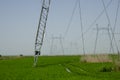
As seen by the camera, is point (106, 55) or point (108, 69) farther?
point (106, 55)

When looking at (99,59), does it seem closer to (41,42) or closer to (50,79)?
(41,42)

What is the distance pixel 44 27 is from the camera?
158 feet

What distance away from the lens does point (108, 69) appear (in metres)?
29.9

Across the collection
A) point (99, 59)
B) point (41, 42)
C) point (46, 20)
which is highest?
point (46, 20)

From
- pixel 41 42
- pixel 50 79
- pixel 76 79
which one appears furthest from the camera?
pixel 41 42

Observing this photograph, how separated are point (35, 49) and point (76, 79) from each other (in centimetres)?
2962

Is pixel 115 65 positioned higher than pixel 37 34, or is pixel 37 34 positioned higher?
pixel 37 34

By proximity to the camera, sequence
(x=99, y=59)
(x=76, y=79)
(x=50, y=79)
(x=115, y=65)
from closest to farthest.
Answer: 1. (x=76, y=79)
2. (x=50, y=79)
3. (x=115, y=65)
4. (x=99, y=59)

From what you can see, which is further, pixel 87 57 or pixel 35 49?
pixel 87 57

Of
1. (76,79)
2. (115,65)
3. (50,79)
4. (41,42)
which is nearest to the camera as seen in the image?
(76,79)

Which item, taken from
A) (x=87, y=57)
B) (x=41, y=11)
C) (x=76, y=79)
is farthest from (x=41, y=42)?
(x=76, y=79)

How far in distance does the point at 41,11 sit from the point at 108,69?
72.8 feet

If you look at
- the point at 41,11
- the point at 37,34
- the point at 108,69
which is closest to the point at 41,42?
the point at 37,34

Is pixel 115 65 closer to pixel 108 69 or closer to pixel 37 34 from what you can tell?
pixel 108 69
